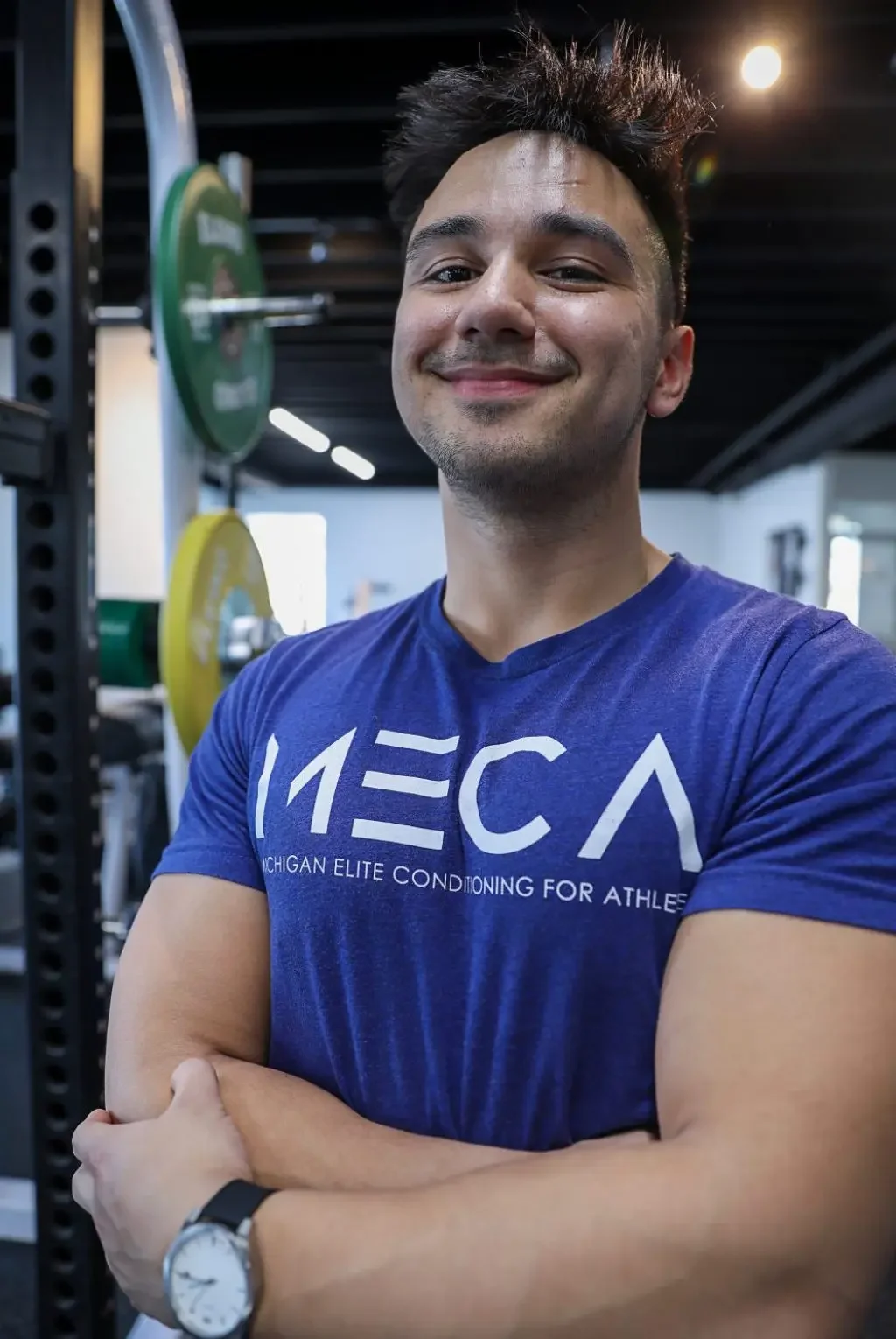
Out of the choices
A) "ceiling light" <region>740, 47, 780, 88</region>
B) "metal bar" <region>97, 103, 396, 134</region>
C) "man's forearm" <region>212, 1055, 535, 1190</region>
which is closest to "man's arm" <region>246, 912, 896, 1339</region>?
"man's forearm" <region>212, 1055, 535, 1190</region>

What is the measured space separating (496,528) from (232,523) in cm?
81

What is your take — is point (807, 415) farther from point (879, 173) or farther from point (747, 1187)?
point (747, 1187)

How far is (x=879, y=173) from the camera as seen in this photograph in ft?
13.0

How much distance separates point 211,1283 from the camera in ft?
2.44

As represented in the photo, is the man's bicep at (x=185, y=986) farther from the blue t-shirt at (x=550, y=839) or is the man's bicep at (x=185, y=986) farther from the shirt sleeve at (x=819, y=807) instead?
the shirt sleeve at (x=819, y=807)

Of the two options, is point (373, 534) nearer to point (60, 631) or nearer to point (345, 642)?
point (60, 631)

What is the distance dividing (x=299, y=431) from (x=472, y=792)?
8668mm

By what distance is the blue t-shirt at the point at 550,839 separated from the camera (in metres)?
0.86

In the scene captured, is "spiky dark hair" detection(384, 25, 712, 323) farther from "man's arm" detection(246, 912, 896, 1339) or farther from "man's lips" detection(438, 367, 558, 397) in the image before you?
"man's arm" detection(246, 912, 896, 1339)

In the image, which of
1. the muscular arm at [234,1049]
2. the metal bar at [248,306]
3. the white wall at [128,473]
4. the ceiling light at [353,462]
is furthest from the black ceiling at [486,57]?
the ceiling light at [353,462]

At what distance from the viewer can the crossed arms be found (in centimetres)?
70

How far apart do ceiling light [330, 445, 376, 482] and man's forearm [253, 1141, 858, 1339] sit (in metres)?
9.92

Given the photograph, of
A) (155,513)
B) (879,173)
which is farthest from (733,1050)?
(155,513)

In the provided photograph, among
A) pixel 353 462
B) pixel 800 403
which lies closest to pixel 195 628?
pixel 800 403
